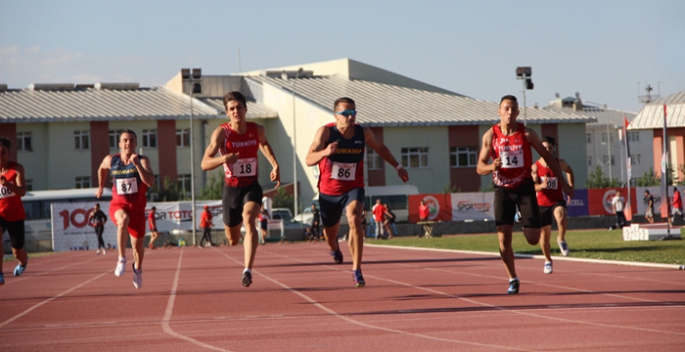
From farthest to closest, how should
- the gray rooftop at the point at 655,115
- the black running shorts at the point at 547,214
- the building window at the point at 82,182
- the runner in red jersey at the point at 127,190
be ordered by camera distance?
the building window at the point at 82,182, the gray rooftop at the point at 655,115, the black running shorts at the point at 547,214, the runner in red jersey at the point at 127,190

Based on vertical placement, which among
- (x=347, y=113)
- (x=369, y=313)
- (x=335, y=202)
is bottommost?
(x=369, y=313)

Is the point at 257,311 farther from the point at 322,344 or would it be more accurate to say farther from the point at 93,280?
the point at 93,280

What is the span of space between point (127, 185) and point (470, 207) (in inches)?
1401

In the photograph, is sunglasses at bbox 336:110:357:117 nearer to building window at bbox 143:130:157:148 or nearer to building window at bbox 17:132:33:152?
building window at bbox 17:132:33:152

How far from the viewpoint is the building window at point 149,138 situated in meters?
60.7

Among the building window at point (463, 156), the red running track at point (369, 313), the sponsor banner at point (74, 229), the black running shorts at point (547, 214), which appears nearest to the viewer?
the red running track at point (369, 313)

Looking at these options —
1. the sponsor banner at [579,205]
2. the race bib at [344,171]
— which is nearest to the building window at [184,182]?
the sponsor banner at [579,205]

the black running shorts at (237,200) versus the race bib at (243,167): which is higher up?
the race bib at (243,167)

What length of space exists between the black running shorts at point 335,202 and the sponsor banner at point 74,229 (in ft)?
107

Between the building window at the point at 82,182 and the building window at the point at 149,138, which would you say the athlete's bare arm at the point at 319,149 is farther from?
the building window at the point at 149,138

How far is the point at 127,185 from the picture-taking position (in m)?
11.7

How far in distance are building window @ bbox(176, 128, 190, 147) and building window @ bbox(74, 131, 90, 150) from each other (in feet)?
20.0

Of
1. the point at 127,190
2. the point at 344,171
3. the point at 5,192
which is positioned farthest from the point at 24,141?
the point at 344,171

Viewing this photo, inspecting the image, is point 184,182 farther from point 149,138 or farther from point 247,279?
point 247,279
